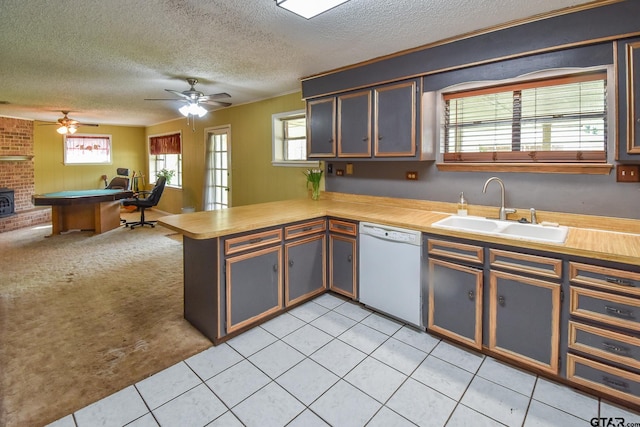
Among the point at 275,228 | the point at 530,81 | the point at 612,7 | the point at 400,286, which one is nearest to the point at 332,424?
the point at 400,286

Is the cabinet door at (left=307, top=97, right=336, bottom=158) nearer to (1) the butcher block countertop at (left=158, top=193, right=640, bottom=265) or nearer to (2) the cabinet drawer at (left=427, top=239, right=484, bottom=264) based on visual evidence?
(1) the butcher block countertop at (left=158, top=193, right=640, bottom=265)

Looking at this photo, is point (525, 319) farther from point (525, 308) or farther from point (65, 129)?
point (65, 129)

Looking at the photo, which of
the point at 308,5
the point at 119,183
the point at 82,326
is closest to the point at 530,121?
the point at 308,5

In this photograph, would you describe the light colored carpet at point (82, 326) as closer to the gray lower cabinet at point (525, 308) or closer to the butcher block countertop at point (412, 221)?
the butcher block countertop at point (412, 221)

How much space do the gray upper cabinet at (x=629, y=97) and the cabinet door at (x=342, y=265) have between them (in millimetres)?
1954

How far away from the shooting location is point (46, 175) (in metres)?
7.48

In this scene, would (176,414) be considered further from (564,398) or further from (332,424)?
(564,398)

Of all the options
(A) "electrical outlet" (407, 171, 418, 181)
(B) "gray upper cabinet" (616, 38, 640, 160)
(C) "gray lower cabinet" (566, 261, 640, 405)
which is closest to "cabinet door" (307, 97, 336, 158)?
(A) "electrical outlet" (407, 171, 418, 181)

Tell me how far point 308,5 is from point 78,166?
8.35 metres

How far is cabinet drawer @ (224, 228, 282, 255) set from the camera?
8.01 ft

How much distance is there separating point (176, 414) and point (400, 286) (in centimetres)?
177

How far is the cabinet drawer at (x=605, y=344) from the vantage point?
1.75 meters

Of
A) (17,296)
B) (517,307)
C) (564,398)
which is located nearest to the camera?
(564,398)

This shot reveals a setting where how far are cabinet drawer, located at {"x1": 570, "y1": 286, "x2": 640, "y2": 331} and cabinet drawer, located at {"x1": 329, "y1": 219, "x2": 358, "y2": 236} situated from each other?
5.29 feet
